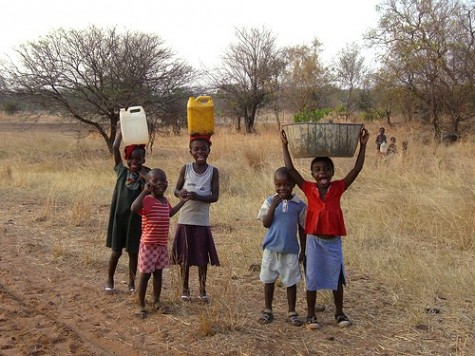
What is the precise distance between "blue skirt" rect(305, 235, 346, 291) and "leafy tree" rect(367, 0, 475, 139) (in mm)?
16030

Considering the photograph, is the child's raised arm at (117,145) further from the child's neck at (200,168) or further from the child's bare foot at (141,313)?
the child's bare foot at (141,313)

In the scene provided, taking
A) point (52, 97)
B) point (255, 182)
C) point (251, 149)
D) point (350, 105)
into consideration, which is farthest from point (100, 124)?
point (350, 105)

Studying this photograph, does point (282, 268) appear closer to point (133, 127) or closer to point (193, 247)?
point (193, 247)

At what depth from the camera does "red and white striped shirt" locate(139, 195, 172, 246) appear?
3709 mm

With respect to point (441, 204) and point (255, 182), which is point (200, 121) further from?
point (255, 182)

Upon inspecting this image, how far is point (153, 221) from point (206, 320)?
790 mm

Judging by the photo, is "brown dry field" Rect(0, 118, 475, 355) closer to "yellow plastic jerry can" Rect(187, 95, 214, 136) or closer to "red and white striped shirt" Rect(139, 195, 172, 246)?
"red and white striped shirt" Rect(139, 195, 172, 246)

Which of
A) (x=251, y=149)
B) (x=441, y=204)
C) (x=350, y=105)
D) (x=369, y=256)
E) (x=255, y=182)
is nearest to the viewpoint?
(x=369, y=256)

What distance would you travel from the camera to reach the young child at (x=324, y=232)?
11.1 feet

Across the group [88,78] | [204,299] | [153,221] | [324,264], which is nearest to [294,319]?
[324,264]

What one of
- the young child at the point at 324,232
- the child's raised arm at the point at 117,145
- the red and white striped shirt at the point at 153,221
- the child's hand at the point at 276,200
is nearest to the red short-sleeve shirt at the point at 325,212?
the young child at the point at 324,232

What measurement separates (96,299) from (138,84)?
13.0m

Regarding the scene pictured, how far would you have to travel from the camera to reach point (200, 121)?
3871 millimetres

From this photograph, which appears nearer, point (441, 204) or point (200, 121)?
point (200, 121)
